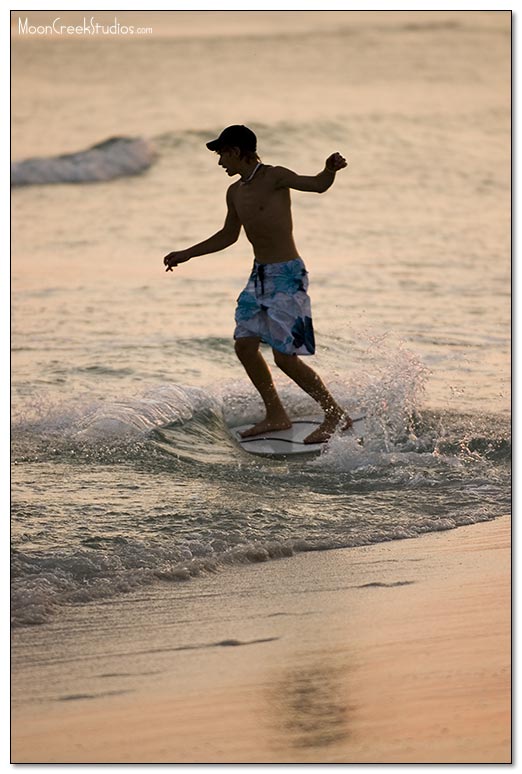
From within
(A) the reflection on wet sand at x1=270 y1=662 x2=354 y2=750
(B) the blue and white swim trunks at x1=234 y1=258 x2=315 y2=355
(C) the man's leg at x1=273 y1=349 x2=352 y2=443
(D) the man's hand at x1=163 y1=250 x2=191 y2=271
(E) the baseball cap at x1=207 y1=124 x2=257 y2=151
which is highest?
(E) the baseball cap at x1=207 y1=124 x2=257 y2=151

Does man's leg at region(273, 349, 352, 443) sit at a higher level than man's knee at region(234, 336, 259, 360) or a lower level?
lower

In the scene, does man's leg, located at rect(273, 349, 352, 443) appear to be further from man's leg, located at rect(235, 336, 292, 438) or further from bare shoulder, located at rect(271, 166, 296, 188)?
bare shoulder, located at rect(271, 166, 296, 188)

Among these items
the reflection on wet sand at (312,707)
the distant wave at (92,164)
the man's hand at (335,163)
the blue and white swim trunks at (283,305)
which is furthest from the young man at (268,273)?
the distant wave at (92,164)

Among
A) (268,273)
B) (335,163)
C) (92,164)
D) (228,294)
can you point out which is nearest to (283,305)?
(268,273)

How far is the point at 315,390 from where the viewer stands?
6.36 metres

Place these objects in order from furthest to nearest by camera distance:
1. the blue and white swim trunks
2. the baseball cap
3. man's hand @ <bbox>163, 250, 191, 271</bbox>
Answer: the blue and white swim trunks, man's hand @ <bbox>163, 250, 191, 271</bbox>, the baseball cap

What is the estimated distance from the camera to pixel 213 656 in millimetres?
4309

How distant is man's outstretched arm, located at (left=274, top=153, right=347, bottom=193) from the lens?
18.6ft

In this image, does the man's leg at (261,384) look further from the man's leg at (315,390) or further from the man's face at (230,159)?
the man's face at (230,159)

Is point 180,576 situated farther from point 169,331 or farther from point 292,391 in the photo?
point 169,331

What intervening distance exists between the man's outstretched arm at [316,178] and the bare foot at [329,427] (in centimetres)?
109

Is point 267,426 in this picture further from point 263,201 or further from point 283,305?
point 263,201

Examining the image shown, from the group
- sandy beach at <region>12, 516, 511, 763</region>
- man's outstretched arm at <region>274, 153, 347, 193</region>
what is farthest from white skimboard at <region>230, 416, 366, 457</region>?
sandy beach at <region>12, 516, 511, 763</region>

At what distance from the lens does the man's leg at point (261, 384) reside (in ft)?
20.8
